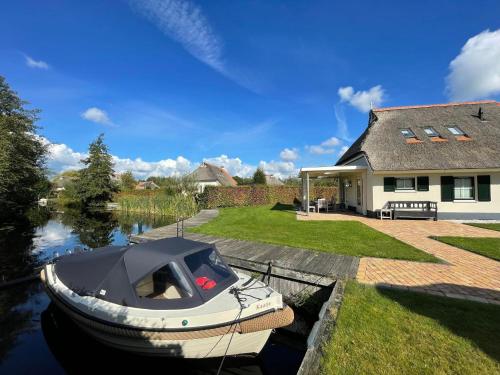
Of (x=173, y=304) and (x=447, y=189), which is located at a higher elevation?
(x=447, y=189)

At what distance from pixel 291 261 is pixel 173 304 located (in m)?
3.55

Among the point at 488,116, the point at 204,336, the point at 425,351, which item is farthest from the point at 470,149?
the point at 204,336

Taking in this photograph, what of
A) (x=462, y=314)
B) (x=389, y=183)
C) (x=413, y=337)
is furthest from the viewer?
(x=389, y=183)

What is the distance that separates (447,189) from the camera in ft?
44.5

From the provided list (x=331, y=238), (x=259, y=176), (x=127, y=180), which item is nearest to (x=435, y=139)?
(x=331, y=238)

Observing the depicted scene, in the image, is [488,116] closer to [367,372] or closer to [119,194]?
[367,372]

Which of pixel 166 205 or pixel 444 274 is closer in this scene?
pixel 444 274

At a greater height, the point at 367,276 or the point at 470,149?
the point at 470,149

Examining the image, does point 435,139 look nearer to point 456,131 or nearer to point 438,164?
point 456,131

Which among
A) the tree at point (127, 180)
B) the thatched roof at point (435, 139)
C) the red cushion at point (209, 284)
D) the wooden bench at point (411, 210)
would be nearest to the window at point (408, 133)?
the thatched roof at point (435, 139)

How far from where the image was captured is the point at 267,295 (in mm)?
3969

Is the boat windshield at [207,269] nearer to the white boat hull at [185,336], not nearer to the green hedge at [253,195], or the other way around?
the white boat hull at [185,336]

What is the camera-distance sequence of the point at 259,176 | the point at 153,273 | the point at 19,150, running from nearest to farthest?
the point at 153,273 → the point at 19,150 → the point at 259,176

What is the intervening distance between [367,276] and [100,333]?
4910 millimetres
